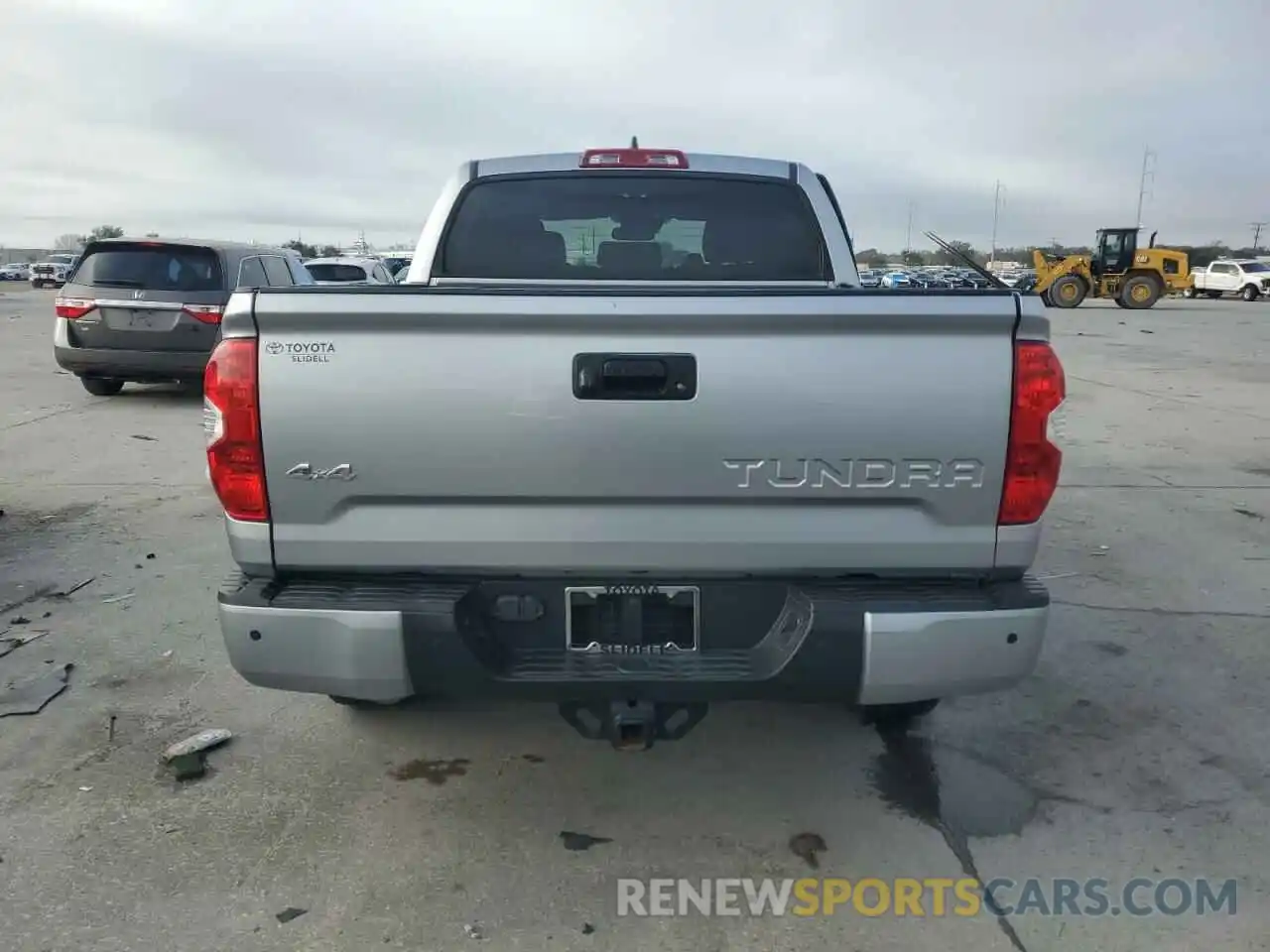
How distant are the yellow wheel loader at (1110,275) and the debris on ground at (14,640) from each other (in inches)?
1421

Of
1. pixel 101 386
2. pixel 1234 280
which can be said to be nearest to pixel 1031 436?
pixel 101 386

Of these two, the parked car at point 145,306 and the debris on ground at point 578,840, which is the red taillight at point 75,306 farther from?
the debris on ground at point 578,840

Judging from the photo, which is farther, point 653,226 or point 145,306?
point 145,306

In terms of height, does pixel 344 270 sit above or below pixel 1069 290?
above

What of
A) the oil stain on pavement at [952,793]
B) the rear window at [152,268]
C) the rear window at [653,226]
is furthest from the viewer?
the rear window at [152,268]

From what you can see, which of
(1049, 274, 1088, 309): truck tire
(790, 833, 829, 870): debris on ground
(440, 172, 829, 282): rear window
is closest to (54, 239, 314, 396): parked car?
(440, 172, 829, 282): rear window

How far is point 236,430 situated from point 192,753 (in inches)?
61.7

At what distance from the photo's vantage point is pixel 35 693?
4031 millimetres

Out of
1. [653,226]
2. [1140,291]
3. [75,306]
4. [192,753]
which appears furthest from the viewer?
[1140,291]

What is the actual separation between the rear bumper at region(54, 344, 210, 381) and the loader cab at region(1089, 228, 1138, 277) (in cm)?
3436

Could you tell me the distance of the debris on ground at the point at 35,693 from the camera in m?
3.90

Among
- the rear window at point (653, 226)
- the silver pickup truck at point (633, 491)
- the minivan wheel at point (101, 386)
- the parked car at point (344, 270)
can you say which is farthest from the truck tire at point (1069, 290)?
the silver pickup truck at point (633, 491)

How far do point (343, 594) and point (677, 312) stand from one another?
117cm

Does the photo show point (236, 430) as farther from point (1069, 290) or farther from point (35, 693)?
point (1069, 290)
